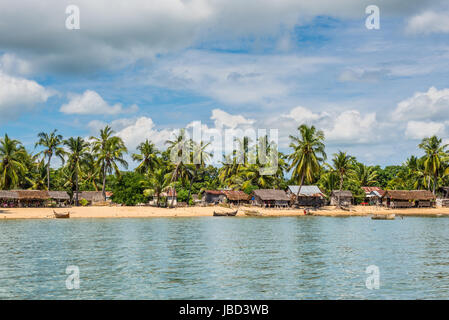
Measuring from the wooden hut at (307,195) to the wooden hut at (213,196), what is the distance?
13013mm

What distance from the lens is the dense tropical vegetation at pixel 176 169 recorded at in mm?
66375

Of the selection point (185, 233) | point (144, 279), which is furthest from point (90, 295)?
point (185, 233)

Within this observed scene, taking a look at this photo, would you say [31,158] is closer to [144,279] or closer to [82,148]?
[82,148]

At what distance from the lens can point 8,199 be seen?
64.3 meters

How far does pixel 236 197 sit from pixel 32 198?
115 ft

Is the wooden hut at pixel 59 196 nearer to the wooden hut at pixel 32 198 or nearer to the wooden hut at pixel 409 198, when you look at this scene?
the wooden hut at pixel 32 198

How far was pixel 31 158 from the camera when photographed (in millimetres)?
77250

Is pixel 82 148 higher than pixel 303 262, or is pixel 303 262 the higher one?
pixel 82 148

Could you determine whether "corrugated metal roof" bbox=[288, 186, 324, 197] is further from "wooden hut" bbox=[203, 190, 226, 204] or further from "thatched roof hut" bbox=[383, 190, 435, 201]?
"wooden hut" bbox=[203, 190, 226, 204]

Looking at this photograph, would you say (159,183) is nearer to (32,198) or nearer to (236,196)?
(236,196)

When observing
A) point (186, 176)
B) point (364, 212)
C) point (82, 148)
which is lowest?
point (364, 212)

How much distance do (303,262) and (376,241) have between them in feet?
40.5

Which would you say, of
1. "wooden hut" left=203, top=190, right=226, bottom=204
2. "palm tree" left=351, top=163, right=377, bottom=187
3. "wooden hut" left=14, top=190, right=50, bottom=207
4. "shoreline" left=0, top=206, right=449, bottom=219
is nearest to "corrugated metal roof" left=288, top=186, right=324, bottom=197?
"shoreline" left=0, top=206, right=449, bottom=219
